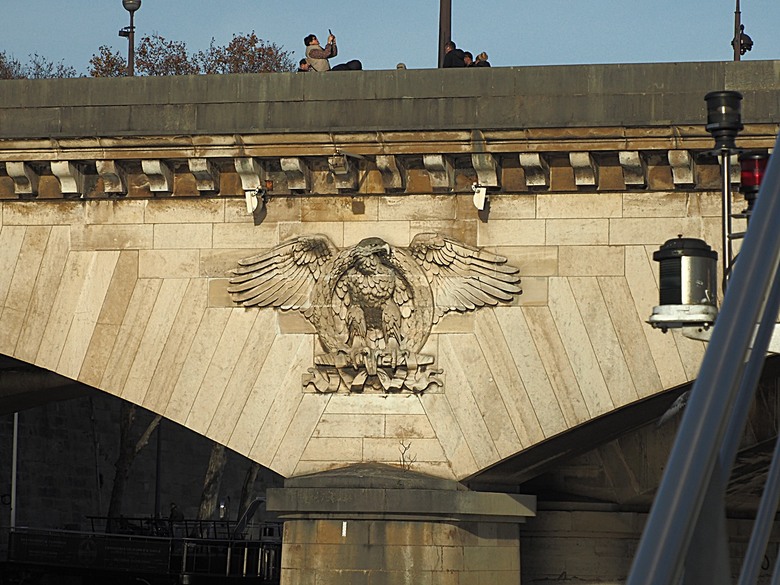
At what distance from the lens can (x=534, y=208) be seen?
1401 cm

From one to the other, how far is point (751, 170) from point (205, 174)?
636 cm

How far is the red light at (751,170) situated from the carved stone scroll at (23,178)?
7.65 metres

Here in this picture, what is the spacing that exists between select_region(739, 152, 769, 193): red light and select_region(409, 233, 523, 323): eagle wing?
4661mm

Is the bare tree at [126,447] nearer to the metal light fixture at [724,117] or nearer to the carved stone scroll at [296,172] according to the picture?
the carved stone scroll at [296,172]

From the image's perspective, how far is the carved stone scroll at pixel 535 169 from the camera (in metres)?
13.8

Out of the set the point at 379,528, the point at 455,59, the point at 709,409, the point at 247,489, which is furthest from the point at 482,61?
the point at 247,489

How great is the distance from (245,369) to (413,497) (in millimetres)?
1961

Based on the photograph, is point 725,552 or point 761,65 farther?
point 761,65

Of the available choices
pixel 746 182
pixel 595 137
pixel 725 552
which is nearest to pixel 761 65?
pixel 595 137

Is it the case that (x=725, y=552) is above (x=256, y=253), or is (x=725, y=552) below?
below

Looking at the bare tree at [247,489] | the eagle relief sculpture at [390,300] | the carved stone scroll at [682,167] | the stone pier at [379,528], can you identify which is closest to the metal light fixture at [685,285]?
the carved stone scroll at [682,167]

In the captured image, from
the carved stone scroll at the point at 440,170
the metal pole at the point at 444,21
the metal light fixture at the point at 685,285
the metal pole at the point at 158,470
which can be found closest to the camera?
the metal light fixture at the point at 685,285

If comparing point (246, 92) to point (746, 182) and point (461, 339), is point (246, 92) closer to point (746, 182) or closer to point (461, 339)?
point (461, 339)

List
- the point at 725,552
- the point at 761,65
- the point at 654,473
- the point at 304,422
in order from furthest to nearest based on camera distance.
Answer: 1. the point at 654,473
2. the point at 304,422
3. the point at 761,65
4. the point at 725,552
